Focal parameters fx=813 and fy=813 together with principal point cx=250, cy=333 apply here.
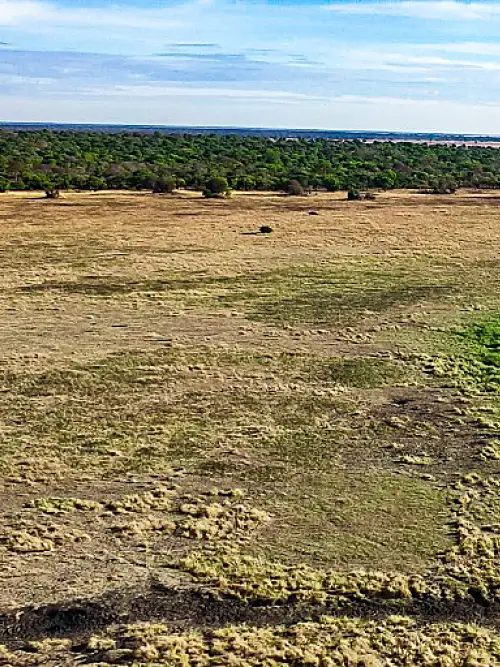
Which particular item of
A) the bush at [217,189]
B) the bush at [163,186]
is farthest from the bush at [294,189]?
the bush at [163,186]

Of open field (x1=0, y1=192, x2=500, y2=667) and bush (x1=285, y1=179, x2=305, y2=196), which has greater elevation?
bush (x1=285, y1=179, x2=305, y2=196)

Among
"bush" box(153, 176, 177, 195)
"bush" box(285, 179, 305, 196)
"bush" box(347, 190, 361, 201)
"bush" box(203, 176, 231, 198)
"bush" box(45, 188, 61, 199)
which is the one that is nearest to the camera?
"bush" box(45, 188, 61, 199)

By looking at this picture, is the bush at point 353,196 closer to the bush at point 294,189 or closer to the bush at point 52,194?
the bush at point 294,189

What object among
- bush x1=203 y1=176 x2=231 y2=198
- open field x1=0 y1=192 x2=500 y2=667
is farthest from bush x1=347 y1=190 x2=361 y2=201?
open field x1=0 y1=192 x2=500 y2=667

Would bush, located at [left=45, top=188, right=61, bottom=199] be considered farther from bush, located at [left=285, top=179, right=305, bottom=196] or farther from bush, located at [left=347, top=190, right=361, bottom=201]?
bush, located at [left=347, top=190, right=361, bottom=201]

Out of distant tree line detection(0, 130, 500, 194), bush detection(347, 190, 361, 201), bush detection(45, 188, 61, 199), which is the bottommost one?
bush detection(45, 188, 61, 199)

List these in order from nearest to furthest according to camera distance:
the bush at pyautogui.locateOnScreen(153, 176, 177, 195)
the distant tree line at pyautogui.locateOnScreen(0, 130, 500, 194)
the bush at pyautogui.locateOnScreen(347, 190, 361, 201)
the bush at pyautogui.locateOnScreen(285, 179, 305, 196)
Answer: the bush at pyautogui.locateOnScreen(347, 190, 361, 201), the bush at pyautogui.locateOnScreen(153, 176, 177, 195), the distant tree line at pyautogui.locateOnScreen(0, 130, 500, 194), the bush at pyautogui.locateOnScreen(285, 179, 305, 196)

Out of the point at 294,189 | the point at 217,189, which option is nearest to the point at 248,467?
the point at 217,189

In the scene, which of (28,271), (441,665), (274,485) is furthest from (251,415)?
(28,271)
